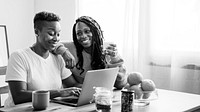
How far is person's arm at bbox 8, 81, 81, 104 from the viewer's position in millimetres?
1569

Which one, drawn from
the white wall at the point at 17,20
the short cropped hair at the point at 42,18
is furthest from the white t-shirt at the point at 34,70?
the white wall at the point at 17,20

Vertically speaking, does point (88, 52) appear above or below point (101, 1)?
below

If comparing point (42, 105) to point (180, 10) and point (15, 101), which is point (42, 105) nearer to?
point (15, 101)

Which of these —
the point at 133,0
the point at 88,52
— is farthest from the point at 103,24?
the point at 88,52

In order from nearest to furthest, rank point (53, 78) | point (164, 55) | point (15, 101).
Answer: point (15, 101)
point (53, 78)
point (164, 55)

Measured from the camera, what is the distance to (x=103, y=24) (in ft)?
11.3

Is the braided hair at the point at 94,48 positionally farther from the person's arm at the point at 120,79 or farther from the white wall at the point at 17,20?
the white wall at the point at 17,20

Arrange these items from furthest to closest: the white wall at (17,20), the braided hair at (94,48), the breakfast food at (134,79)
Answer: the white wall at (17,20)
the braided hair at (94,48)
the breakfast food at (134,79)

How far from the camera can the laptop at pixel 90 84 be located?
1.47 meters

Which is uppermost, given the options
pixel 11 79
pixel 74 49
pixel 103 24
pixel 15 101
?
pixel 103 24

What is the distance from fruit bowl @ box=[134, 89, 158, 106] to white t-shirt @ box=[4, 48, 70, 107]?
0.55 m

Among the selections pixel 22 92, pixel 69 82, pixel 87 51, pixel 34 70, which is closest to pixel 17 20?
pixel 87 51

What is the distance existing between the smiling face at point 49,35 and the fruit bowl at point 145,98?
61 centimetres

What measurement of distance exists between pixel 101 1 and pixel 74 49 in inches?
58.0
